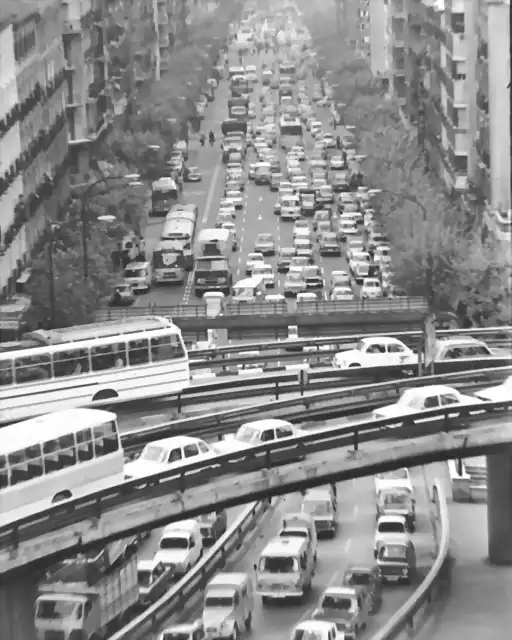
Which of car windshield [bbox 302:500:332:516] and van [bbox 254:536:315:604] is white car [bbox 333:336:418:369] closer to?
car windshield [bbox 302:500:332:516]

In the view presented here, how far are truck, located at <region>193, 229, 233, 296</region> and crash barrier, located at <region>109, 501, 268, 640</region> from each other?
27.8m

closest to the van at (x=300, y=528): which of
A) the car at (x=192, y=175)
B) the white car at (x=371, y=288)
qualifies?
the white car at (x=371, y=288)

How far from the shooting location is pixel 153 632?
3872 cm

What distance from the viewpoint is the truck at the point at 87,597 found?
3828 cm

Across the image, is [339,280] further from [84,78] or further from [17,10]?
[84,78]

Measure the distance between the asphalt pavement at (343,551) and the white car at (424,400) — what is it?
3298mm

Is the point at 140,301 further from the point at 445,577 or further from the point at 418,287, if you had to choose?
the point at 445,577

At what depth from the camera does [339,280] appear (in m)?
77.2

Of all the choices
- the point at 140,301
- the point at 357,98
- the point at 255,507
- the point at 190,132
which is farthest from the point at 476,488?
the point at 190,132

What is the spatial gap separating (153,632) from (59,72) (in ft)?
154

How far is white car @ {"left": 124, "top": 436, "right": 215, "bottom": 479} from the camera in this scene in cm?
3800

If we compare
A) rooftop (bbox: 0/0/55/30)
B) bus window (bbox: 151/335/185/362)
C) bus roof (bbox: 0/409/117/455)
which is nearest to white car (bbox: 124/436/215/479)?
bus roof (bbox: 0/409/117/455)

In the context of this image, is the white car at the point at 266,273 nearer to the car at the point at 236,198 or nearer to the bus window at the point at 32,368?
the car at the point at 236,198

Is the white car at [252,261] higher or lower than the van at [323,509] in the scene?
higher
